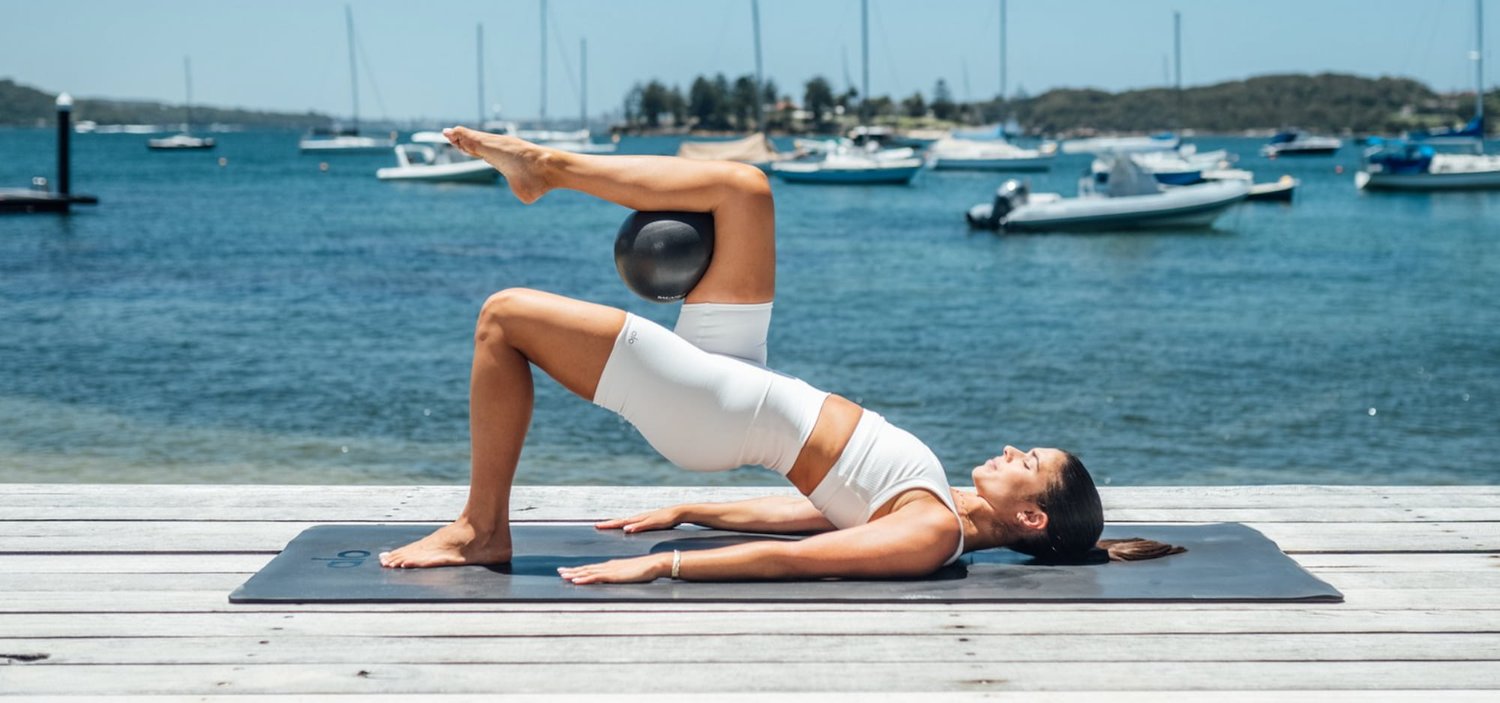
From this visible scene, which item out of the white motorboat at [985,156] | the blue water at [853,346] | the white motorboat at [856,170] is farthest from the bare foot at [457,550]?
the white motorboat at [985,156]

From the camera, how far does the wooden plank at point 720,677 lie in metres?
2.70

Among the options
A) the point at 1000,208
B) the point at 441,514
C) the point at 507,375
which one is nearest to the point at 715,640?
the point at 507,375

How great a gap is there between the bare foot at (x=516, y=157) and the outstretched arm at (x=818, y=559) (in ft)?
2.87

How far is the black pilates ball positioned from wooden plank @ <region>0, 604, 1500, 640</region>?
77 cm

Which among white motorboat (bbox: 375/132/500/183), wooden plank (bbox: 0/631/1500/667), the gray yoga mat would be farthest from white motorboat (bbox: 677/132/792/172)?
wooden plank (bbox: 0/631/1500/667)

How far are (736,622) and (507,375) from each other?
2.57 feet

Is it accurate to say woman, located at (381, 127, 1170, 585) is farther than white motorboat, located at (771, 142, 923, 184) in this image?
No

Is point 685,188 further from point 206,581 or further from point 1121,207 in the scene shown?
point 1121,207

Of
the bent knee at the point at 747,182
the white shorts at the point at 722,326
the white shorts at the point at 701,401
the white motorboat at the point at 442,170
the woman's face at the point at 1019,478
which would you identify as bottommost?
the woman's face at the point at 1019,478

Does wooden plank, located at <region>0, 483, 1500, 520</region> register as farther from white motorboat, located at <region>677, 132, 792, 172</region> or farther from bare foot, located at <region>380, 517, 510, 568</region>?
white motorboat, located at <region>677, 132, 792, 172</region>

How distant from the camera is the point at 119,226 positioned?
3512 centimetres

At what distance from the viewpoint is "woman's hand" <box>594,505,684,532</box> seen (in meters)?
3.98

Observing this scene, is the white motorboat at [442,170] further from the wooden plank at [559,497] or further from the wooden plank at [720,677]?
the wooden plank at [720,677]

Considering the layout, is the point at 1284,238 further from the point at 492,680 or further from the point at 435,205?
the point at 492,680
